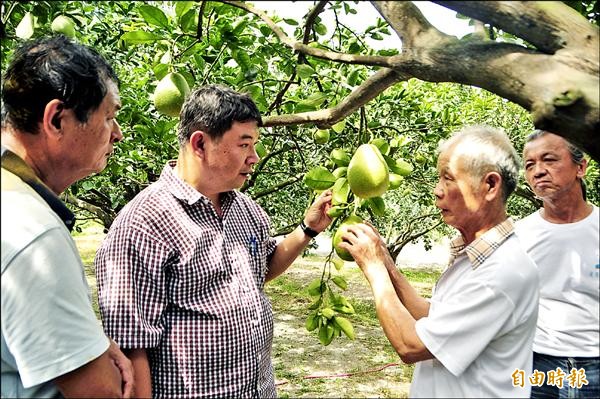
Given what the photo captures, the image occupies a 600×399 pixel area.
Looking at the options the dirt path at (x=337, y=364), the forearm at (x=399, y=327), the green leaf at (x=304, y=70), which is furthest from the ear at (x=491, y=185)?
the dirt path at (x=337, y=364)

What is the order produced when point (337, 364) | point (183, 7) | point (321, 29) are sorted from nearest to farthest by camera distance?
point (183, 7)
point (321, 29)
point (337, 364)

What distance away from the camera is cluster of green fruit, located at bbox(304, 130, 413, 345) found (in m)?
1.67

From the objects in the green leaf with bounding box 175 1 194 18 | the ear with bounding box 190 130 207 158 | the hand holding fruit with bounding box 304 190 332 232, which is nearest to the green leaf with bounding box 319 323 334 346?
the hand holding fruit with bounding box 304 190 332 232

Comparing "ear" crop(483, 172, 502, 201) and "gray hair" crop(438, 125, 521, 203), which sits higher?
"gray hair" crop(438, 125, 521, 203)

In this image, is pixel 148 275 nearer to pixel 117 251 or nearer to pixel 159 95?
pixel 117 251

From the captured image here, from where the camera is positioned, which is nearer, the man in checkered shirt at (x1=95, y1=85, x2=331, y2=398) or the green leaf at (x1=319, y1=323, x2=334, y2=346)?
the man in checkered shirt at (x1=95, y1=85, x2=331, y2=398)

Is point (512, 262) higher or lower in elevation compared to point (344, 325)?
higher

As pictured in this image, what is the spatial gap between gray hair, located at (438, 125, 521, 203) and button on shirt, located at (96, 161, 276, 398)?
81cm

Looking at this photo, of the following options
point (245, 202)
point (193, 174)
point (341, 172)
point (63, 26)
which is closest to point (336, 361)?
point (245, 202)

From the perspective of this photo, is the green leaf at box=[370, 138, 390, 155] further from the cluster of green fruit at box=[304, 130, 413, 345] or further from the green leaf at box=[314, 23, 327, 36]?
the green leaf at box=[314, 23, 327, 36]

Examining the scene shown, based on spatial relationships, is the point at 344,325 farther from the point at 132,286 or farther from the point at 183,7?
the point at 183,7

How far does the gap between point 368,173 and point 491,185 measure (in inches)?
15.3

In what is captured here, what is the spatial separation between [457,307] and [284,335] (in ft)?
21.5

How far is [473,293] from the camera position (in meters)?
1.52
